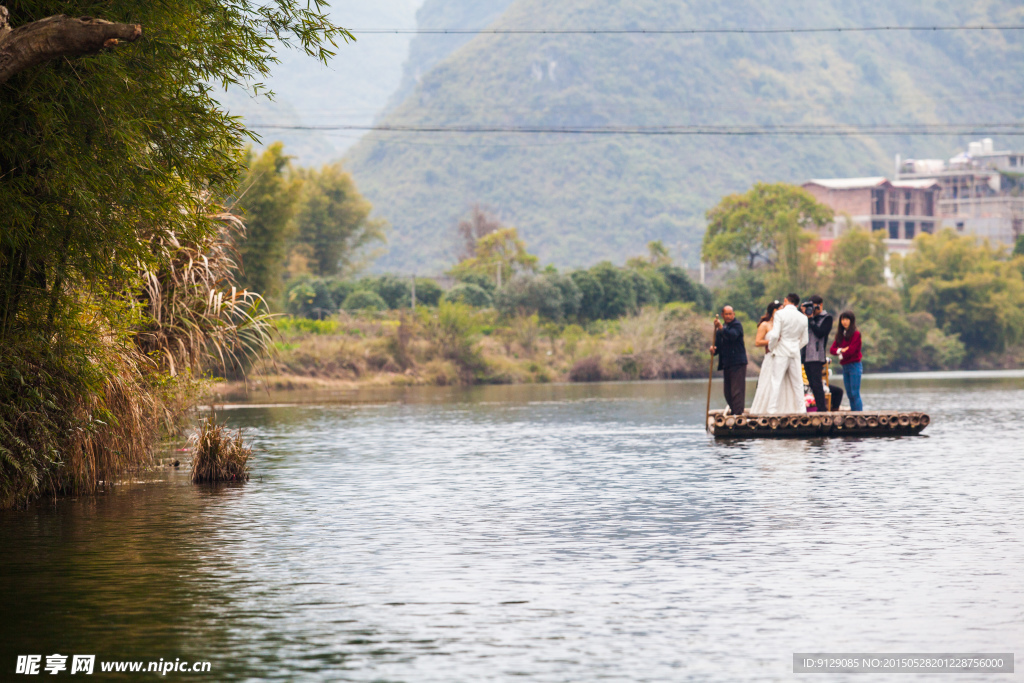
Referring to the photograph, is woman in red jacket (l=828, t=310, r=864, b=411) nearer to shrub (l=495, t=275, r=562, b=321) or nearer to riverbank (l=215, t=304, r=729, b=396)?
riverbank (l=215, t=304, r=729, b=396)

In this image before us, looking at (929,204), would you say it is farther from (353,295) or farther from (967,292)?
(353,295)

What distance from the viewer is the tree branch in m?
11.2

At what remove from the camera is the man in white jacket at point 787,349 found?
75.4 ft

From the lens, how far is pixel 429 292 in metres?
85.6

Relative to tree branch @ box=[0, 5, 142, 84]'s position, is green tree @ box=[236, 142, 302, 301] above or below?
above

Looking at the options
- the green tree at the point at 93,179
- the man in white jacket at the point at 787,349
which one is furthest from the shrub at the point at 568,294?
the green tree at the point at 93,179

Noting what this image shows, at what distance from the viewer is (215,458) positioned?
59.1 feet

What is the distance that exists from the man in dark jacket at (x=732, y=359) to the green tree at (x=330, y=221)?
82669 mm

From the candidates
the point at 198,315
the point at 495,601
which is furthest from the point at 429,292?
the point at 495,601

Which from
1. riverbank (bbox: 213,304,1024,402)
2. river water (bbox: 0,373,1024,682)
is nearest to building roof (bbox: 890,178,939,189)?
riverbank (bbox: 213,304,1024,402)

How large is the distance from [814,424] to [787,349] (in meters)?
1.36

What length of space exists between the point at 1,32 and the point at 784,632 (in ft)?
27.3

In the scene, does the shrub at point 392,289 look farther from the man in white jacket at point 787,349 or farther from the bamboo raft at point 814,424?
the man in white jacket at point 787,349

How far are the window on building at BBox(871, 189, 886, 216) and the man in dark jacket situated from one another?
→ 401 feet
